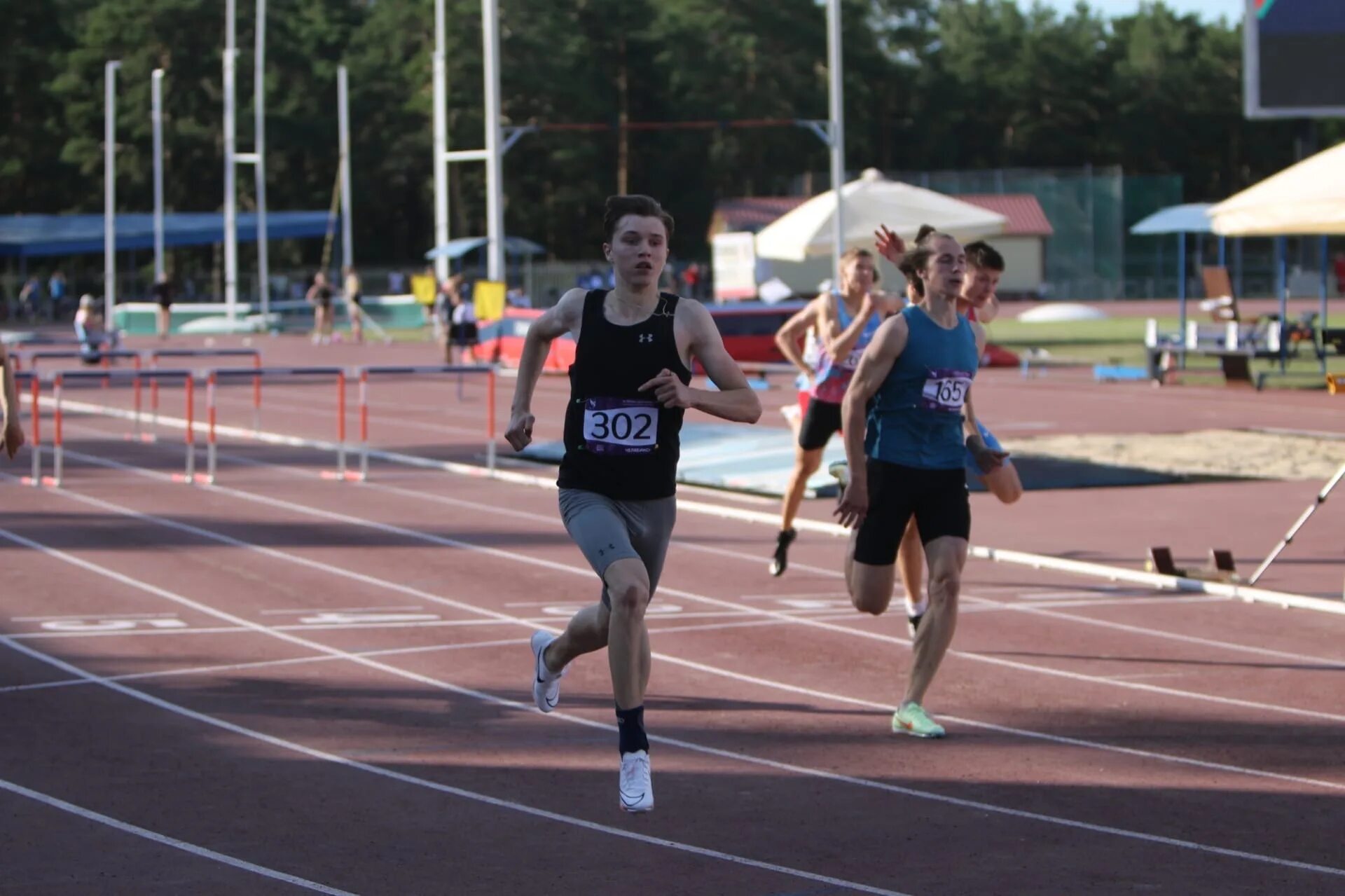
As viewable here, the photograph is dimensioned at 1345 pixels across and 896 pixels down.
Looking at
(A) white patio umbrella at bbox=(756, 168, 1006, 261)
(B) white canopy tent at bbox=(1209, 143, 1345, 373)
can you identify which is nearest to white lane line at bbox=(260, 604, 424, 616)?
(B) white canopy tent at bbox=(1209, 143, 1345, 373)

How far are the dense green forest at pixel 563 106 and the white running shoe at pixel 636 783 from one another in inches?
2772

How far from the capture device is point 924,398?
7.47 meters

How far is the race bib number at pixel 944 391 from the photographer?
293 inches

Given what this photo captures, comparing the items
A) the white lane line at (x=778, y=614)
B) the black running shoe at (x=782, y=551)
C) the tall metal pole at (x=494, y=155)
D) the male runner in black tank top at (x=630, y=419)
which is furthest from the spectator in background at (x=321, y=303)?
the male runner in black tank top at (x=630, y=419)

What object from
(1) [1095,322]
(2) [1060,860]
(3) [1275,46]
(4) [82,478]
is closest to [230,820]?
(2) [1060,860]

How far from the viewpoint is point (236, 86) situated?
80188 mm

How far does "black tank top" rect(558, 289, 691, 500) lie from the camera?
20.0ft

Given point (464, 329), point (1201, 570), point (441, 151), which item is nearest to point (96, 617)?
point (1201, 570)

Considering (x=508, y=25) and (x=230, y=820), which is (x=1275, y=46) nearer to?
(x=230, y=820)

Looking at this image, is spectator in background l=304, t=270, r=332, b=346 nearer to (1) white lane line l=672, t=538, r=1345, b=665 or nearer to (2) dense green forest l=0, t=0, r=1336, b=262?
(2) dense green forest l=0, t=0, r=1336, b=262

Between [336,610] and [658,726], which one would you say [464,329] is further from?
[658,726]

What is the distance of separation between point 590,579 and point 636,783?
19.1 ft

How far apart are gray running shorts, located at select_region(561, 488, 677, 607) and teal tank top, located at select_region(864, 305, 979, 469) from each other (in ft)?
4.81

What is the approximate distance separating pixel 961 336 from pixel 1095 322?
46.5 metres
